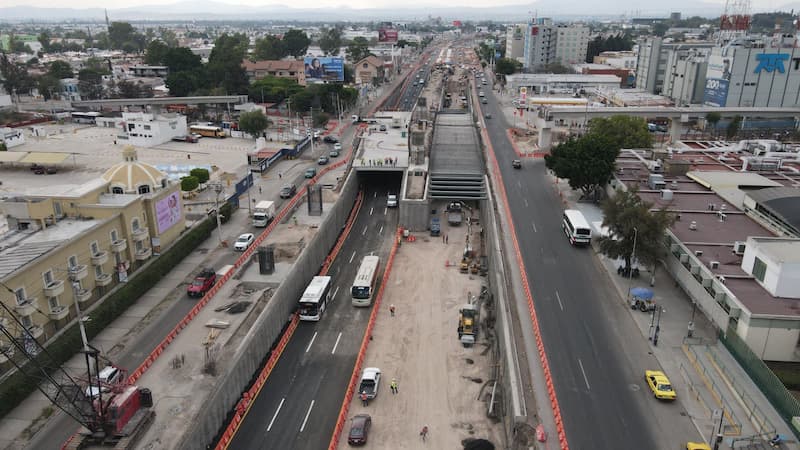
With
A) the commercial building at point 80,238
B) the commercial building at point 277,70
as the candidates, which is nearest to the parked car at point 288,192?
the commercial building at point 80,238

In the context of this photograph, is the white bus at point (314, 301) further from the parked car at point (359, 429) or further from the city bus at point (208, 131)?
the city bus at point (208, 131)

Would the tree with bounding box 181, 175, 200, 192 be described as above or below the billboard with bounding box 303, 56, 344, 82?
below

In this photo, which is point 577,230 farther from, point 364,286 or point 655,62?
point 655,62

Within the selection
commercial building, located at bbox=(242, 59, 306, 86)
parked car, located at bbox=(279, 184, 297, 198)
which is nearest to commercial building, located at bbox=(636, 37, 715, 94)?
commercial building, located at bbox=(242, 59, 306, 86)

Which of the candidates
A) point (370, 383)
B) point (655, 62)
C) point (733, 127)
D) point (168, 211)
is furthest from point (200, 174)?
point (655, 62)

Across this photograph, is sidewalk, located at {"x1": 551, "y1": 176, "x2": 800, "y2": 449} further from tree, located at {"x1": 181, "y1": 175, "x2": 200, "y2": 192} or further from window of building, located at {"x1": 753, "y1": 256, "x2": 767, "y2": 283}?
tree, located at {"x1": 181, "y1": 175, "x2": 200, "y2": 192}

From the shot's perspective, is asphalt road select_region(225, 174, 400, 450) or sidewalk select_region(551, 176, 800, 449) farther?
asphalt road select_region(225, 174, 400, 450)
